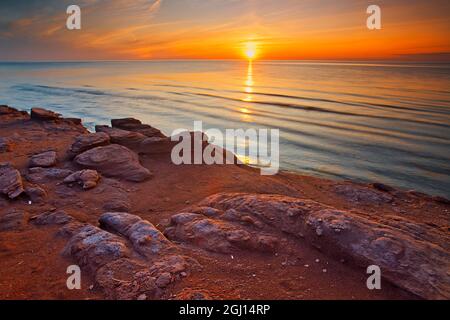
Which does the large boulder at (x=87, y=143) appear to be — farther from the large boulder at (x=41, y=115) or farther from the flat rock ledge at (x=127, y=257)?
the large boulder at (x=41, y=115)

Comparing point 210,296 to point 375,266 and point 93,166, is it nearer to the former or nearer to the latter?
point 375,266

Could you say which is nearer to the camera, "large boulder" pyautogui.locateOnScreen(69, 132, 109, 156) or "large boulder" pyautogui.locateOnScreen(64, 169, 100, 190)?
"large boulder" pyautogui.locateOnScreen(64, 169, 100, 190)

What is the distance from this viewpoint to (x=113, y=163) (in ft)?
34.5

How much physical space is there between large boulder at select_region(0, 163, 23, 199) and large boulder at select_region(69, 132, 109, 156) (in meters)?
2.44

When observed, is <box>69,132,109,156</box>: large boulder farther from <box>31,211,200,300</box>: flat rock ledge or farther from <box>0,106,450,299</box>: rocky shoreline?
<box>31,211,200,300</box>: flat rock ledge

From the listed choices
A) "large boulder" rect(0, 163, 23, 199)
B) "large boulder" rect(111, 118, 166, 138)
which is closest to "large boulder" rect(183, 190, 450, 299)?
"large boulder" rect(0, 163, 23, 199)

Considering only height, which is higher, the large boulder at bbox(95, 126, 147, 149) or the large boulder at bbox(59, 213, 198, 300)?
the large boulder at bbox(95, 126, 147, 149)

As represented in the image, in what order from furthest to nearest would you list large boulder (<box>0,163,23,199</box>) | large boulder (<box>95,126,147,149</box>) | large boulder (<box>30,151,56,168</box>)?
large boulder (<box>95,126,147,149</box>)
large boulder (<box>30,151,56,168</box>)
large boulder (<box>0,163,23,199</box>)

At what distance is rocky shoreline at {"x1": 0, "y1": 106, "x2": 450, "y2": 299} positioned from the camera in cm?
472

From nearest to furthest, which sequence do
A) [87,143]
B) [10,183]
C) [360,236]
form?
[360,236] < [10,183] < [87,143]

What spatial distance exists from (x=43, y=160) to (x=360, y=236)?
34.2ft

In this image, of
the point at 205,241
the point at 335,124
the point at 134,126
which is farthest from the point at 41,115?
the point at 335,124

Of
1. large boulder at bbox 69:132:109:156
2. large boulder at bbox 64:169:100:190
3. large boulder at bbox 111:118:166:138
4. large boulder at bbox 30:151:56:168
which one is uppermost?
large boulder at bbox 111:118:166:138

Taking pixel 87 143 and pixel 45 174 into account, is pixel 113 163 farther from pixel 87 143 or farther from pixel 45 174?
pixel 45 174
